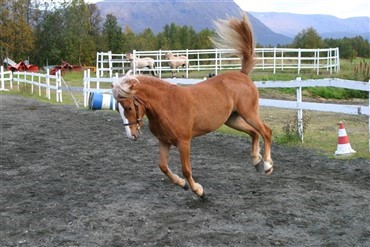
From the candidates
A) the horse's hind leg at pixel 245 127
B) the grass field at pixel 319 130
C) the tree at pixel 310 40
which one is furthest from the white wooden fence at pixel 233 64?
the tree at pixel 310 40

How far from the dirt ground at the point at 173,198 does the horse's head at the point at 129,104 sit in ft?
3.05

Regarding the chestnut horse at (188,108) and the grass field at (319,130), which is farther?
the grass field at (319,130)

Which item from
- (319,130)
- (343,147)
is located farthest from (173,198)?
(319,130)

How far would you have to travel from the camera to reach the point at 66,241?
15.1 ft

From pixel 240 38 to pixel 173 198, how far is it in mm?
2586

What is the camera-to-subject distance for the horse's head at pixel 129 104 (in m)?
5.20

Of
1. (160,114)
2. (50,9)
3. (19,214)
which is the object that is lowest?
(19,214)

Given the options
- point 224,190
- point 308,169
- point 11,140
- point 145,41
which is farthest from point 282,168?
point 145,41

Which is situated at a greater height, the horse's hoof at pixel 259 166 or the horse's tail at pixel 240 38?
the horse's tail at pixel 240 38

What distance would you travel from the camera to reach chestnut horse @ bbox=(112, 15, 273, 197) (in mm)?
5312

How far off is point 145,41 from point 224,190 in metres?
58.6

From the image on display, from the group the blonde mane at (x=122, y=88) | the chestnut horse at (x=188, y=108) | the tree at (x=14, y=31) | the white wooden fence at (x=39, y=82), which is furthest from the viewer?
the tree at (x=14, y=31)

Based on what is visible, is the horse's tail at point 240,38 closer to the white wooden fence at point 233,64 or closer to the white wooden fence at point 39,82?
the white wooden fence at point 39,82

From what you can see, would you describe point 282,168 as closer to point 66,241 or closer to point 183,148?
point 183,148
